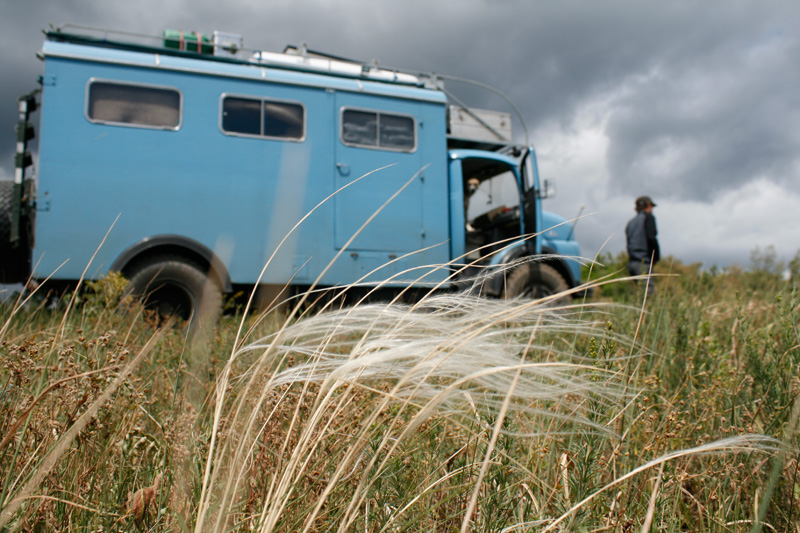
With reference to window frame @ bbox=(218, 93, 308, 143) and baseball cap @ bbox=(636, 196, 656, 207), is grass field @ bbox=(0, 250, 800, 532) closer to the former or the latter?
window frame @ bbox=(218, 93, 308, 143)

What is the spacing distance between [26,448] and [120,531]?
1.43 ft

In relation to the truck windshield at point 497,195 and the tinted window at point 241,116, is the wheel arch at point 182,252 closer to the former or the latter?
the tinted window at point 241,116

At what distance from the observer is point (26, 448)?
1.33 metres

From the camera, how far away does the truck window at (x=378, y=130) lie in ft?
22.1

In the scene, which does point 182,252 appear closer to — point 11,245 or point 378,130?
point 11,245

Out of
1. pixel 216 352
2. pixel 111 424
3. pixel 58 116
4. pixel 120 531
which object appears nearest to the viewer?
pixel 120 531

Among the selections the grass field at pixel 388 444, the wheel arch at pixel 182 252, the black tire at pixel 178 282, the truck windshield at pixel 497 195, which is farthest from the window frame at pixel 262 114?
the grass field at pixel 388 444

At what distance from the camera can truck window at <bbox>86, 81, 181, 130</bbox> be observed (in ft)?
18.8

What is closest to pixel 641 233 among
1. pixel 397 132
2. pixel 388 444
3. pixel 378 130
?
pixel 397 132

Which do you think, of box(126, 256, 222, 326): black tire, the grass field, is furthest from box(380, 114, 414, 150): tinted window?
the grass field

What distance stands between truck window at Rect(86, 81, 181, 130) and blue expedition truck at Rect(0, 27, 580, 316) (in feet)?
0.04

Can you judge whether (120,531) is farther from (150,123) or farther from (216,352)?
(150,123)

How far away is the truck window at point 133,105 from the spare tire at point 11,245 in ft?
4.10

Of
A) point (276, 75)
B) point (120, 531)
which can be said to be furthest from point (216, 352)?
point (276, 75)
